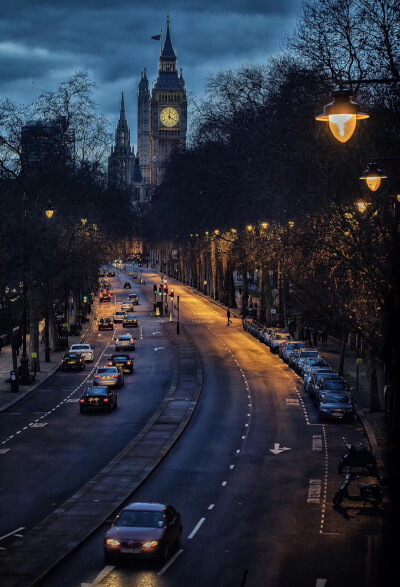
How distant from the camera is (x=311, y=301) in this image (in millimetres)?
51188

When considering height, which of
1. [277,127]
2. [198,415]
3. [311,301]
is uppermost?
[277,127]

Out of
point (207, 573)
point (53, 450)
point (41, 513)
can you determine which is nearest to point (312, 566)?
point (207, 573)

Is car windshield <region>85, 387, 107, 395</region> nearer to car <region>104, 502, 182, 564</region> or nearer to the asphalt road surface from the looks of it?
the asphalt road surface

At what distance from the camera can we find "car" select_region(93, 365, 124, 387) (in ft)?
186

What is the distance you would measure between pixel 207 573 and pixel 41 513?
7724 millimetres

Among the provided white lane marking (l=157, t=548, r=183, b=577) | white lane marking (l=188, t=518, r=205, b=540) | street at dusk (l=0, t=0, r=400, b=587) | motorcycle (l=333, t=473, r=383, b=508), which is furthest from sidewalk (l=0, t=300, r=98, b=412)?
white lane marking (l=157, t=548, r=183, b=577)

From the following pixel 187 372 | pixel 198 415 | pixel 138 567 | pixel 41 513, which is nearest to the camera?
pixel 138 567

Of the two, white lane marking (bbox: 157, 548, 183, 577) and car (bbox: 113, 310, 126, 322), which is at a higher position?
car (bbox: 113, 310, 126, 322)

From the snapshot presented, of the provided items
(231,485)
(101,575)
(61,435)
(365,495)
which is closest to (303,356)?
(61,435)

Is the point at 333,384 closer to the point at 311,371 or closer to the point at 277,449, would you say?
the point at 311,371

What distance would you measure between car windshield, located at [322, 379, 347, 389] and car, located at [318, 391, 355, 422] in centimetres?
270

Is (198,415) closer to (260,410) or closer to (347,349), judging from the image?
(260,410)

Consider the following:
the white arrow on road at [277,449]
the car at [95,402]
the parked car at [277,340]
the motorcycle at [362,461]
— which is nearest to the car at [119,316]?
the parked car at [277,340]

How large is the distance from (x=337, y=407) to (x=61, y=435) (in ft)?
41.0
